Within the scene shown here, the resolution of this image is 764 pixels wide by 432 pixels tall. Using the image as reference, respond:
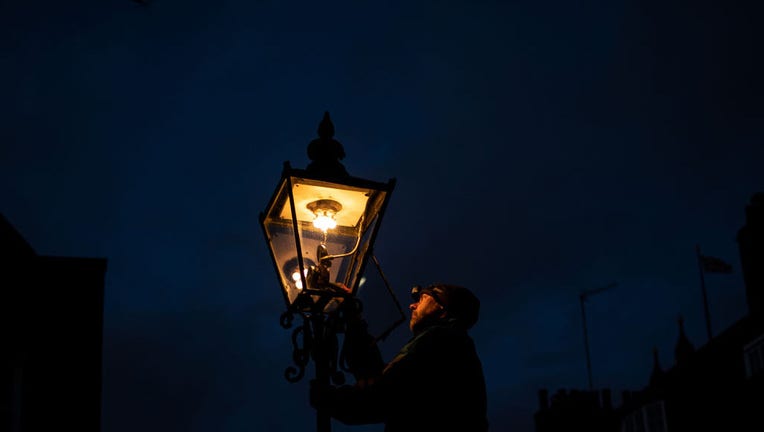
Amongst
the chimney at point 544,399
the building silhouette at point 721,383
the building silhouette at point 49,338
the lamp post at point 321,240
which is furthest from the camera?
the chimney at point 544,399

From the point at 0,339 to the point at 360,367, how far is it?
9.99m

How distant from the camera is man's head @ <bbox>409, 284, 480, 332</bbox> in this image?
14.6 feet

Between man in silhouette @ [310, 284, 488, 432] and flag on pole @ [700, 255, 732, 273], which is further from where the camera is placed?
flag on pole @ [700, 255, 732, 273]

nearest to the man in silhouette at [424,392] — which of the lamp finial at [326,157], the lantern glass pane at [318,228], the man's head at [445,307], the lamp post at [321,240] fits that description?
the man's head at [445,307]

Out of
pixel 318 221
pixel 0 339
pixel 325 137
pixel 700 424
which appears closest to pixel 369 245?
pixel 318 221

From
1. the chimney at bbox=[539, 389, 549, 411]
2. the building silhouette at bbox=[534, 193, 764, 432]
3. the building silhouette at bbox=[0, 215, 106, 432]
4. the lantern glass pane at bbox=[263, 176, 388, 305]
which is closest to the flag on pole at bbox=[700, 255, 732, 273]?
the building silhouette at bbox=[534, 193, 764, 432]

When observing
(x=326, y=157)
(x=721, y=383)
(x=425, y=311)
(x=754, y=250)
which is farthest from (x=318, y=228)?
(x=754, y=250)

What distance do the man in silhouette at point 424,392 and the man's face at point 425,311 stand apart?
263 millimetres

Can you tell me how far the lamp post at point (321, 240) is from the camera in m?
5.17

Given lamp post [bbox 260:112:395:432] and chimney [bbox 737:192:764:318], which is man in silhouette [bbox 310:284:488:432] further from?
chimney [bbox 737:192:764:318]

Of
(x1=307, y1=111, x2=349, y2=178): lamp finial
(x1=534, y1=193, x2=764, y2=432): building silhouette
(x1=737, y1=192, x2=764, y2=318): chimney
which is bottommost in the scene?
(x1=307, y1=111, x2=349, y2=178): lamp finial

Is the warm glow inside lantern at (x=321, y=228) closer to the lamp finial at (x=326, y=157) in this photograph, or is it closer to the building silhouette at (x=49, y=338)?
the lamp finial at (x=326, y=157)

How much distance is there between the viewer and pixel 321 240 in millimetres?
5527

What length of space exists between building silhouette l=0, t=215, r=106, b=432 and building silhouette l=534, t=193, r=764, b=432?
21.7 m
